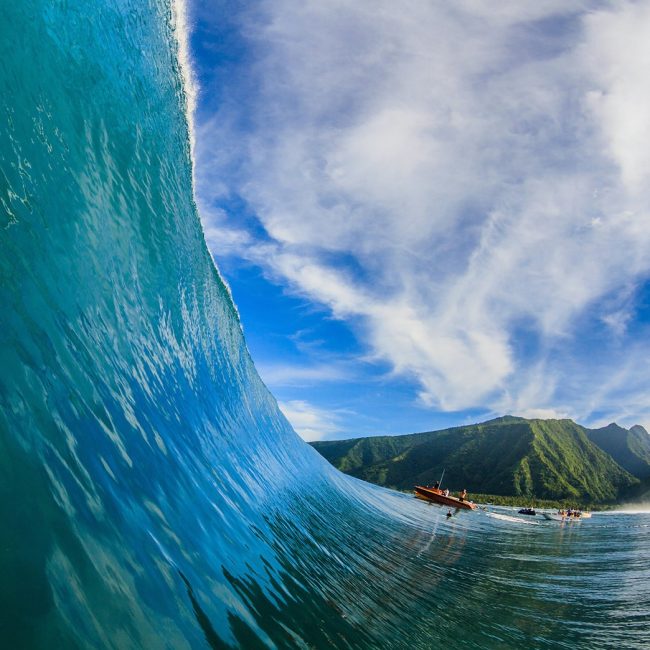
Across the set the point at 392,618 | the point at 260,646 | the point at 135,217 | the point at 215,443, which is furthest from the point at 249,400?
the point at 260,646

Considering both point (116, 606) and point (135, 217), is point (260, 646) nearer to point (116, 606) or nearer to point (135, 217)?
point (116, 606)

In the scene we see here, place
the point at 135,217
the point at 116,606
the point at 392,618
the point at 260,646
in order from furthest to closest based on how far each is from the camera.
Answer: the point at 135,217
the point at 392,618
the point at 260,646
the point at 116,606

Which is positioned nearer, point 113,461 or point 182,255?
point 113,461

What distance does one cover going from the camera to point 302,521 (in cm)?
1337

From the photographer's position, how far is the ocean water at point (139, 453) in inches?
158

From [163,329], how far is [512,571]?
49.2ft

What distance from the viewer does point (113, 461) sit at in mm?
5996

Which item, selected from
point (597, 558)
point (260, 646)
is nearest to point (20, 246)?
point (260, 646)

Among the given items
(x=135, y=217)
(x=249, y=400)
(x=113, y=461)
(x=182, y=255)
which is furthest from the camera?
(x=249, y=400)

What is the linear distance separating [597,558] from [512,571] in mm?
9428

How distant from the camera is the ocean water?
401cm

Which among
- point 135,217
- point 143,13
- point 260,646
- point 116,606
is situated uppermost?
point 143,13

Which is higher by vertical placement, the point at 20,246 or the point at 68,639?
the point at 20,246

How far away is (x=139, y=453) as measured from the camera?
Answer: 23.4 ft
